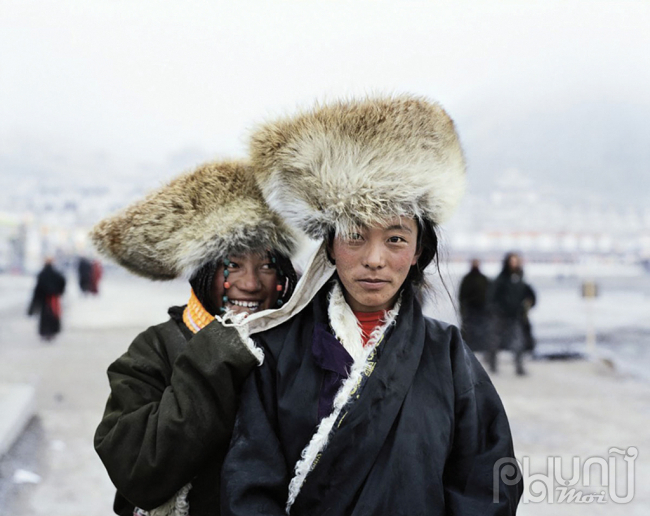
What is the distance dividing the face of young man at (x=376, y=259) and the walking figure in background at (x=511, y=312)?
616cm

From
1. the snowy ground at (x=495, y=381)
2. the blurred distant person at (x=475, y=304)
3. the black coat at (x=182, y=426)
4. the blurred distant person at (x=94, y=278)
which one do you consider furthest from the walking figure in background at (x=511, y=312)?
the blurred distant person at (x=94, y=278)

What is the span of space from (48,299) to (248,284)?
8672 millimetres

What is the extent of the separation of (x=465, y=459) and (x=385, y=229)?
528 mm

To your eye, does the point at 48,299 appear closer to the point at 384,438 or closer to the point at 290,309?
the point at 290,309

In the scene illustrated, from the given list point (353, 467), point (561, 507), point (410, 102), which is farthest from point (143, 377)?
point (561, 507)

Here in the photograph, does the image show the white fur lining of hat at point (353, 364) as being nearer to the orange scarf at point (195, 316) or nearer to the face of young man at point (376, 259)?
the face of young man at point (376, 259)

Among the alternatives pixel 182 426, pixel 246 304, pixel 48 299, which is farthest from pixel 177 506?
pixel 48 299

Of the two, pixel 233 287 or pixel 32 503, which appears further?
pixel 32 503

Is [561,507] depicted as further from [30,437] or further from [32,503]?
[30,437]

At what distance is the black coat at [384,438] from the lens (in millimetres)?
1217

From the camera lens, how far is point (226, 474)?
124 cm

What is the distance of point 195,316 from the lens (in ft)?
5.19

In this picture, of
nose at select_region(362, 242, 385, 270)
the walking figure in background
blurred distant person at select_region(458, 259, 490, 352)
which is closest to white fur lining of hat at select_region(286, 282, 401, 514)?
nose at select_region(362, 242, 385, 270)

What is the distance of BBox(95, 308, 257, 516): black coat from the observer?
1.27m
